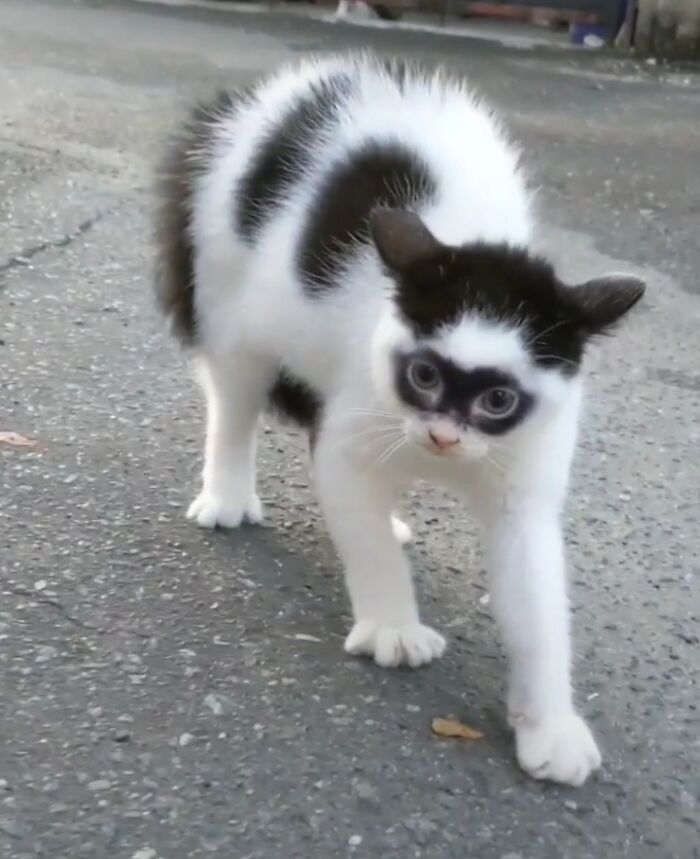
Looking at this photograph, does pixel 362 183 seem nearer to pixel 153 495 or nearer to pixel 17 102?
pixel 153 495

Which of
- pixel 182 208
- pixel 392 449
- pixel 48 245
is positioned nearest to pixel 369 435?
pixel 392 449

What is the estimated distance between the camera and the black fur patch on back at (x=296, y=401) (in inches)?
96.4

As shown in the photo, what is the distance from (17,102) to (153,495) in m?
3.97

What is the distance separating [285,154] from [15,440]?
969 millimetres

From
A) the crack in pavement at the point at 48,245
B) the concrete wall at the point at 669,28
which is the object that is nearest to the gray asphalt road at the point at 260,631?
the crack in pavement at the point at 48,245

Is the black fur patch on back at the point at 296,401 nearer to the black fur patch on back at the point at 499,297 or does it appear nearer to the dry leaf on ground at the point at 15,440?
the black fur patch on back at the point at 499,297

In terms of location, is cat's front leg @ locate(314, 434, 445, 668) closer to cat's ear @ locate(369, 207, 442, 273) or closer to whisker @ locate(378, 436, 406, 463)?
whisker @ locate(378, 436, 406, 463)

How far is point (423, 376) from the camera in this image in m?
1.99

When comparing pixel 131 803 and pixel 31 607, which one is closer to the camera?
pixel 131 803

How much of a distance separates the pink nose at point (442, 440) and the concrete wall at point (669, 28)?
763cm

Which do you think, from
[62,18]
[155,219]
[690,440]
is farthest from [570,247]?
[62,18]

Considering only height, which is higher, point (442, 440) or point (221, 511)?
point (442, 440)

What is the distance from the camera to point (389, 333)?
6.79ft

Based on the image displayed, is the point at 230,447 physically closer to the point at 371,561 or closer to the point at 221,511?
the point at 221,511
